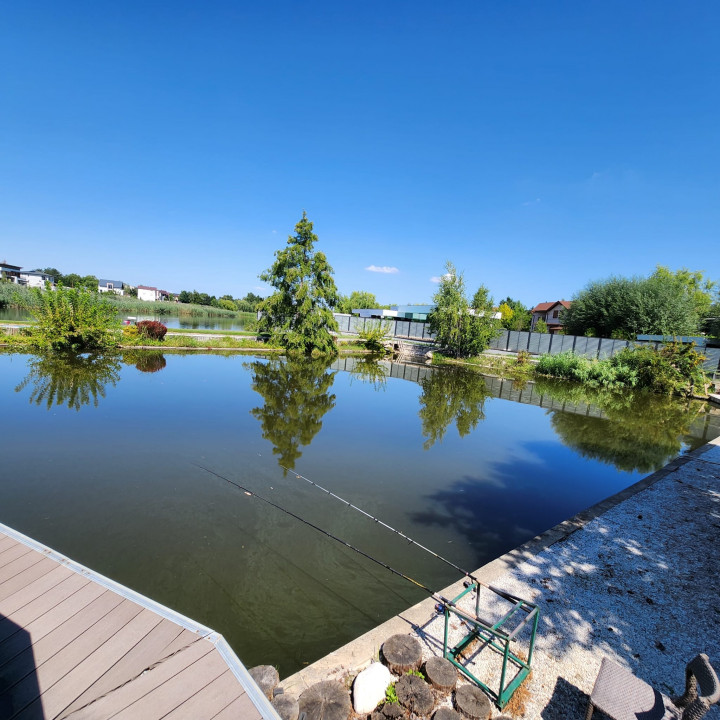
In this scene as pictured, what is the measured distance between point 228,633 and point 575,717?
2683 mm

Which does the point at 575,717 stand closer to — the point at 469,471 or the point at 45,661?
the point at 45,661

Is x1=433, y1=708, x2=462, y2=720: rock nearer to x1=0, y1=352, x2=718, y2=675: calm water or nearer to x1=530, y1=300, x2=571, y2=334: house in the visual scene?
x1=0, y1=352, x2=718, y2=675: calm water

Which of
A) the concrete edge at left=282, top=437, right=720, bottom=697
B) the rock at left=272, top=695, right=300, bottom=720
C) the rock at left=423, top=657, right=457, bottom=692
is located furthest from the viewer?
the concrete edge at left=282, top=437, right=720, bottom=697

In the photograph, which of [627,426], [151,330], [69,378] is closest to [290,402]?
[69,378]

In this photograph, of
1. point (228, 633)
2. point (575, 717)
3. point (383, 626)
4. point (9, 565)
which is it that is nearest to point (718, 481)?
point (575, 717)

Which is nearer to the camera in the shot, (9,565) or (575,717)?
(575,717)

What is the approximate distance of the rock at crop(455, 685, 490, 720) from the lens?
2420mm

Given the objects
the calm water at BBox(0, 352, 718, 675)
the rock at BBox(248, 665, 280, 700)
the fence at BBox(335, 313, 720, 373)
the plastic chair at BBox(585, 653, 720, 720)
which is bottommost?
the calm water at BBox(0, 352, 718, 675)

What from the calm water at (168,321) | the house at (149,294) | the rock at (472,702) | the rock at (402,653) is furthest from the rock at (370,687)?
the house at (149,294)

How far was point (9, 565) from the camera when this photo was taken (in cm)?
A: 281

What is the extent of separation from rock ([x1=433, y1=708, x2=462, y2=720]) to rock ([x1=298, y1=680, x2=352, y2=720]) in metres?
0.55

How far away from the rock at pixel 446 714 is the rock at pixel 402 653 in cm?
35

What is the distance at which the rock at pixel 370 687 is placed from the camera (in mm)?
2475

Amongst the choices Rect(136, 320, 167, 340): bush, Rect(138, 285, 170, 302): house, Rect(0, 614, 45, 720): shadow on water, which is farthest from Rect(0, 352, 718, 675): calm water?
Rect(138, 285, 170, 302): house
